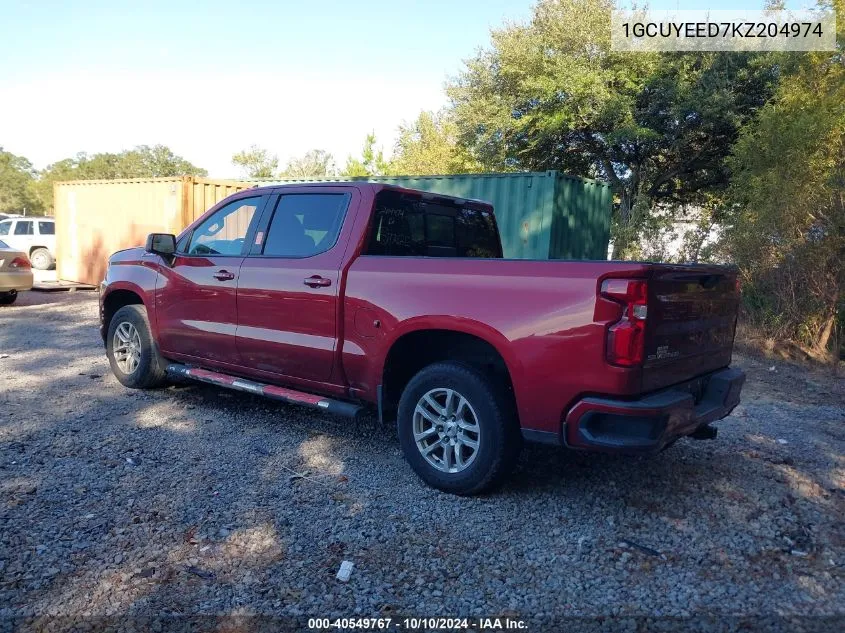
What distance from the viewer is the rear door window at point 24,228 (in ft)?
69.2

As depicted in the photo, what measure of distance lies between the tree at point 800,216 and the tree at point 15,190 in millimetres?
61191

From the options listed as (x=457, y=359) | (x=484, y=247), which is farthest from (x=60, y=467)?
(x=484, y=247)

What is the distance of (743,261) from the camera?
356 inches

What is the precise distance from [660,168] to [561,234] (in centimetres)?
1170

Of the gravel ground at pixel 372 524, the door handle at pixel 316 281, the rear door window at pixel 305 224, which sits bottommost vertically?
the gravel ground at pixel 372 524

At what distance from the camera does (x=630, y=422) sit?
129 inches

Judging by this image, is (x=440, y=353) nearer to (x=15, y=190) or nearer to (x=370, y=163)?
(x=370, y=163)

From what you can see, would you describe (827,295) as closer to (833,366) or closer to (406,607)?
(833,366)

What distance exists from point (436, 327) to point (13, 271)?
11.3m

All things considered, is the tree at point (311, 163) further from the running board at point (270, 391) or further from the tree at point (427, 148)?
the running board at point (270, 391)

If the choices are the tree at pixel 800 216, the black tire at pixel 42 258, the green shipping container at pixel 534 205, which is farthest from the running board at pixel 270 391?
the black tire at pixel 42 258

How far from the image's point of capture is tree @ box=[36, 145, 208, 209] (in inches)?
2299

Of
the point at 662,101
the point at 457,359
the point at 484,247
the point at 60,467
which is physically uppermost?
the point at 662,101

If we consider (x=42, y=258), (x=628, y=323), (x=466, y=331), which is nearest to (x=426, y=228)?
(x=466, y=331)
